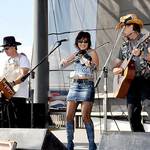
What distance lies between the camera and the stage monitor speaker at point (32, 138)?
3328 millimetres

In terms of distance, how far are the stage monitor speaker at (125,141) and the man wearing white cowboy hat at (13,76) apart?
1.58 metres

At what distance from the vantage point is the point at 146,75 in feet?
12.8

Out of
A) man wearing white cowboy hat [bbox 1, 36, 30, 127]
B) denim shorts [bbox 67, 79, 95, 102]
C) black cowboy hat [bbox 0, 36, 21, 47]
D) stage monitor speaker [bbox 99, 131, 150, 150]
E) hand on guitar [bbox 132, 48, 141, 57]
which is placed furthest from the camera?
black cowboy hat [bbox 0, 36, 21, 47]

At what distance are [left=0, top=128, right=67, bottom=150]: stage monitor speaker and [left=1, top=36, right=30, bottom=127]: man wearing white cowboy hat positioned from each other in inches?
40.1

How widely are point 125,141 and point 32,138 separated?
0.75 metres

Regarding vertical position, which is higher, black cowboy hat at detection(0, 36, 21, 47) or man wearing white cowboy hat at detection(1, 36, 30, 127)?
black cowboy hat at detection(0, 36, 21, 47)

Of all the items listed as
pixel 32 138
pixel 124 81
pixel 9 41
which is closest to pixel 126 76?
pixel 124 81

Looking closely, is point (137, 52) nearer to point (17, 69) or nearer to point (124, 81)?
point (124, 81)

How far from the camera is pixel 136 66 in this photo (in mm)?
3904

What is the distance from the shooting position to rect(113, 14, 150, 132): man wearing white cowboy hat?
3.85m

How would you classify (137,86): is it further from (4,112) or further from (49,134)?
(4,112)

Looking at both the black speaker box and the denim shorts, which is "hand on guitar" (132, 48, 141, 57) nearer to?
the denim shorts

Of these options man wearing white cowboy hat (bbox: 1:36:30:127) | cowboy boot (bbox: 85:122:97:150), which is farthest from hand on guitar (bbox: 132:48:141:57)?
man wearing white cowboy hat (bbox: 1:36:30:127)

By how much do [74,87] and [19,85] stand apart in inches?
31.2
